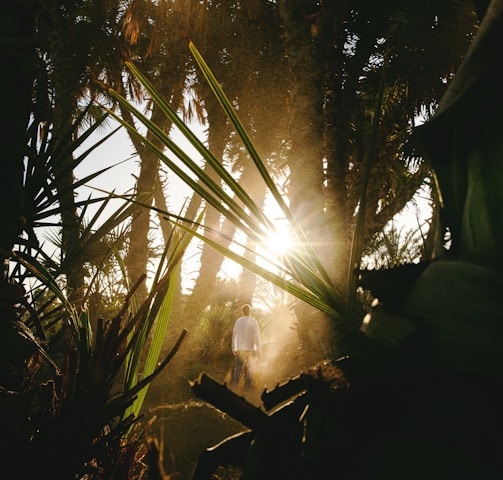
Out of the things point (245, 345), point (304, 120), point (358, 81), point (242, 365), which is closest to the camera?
point (304, 120)

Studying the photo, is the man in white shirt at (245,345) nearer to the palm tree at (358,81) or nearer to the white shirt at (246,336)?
the white shirt at (246,336)

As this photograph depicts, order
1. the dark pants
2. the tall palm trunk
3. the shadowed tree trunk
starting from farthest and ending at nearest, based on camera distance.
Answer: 1. the dark pants
2. the tall palm trunk
3. the shadowed tree trunk

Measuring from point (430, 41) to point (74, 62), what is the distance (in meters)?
6.93

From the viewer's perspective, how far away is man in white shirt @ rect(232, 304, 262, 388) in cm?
653

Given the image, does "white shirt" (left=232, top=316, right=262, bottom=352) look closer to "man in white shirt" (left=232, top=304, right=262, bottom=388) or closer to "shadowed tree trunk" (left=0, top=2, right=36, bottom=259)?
"man in white shirt" (left=232, top=304, right=262, bottom=388)

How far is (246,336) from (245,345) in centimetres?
16

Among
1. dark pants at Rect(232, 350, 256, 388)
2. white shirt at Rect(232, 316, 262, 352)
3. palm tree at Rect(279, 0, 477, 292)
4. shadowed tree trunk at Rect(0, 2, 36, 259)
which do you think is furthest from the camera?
dark pants at Rect(232, 350, 256, 388)

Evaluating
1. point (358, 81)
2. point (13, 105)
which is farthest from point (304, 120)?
point (13, 105)

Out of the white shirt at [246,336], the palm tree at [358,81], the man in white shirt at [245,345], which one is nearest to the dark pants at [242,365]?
the man in white shirt at [245,345]

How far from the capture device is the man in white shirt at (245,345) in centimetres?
653

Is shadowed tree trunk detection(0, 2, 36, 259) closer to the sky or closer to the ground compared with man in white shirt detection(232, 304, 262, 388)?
closer to the sky

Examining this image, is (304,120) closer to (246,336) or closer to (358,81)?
(358,81)

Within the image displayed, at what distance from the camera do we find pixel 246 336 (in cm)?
653

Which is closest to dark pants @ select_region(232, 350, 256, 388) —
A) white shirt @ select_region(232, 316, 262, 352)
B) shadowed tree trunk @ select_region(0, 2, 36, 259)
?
white shirt @ select_region(232, 316, 262, 352)
